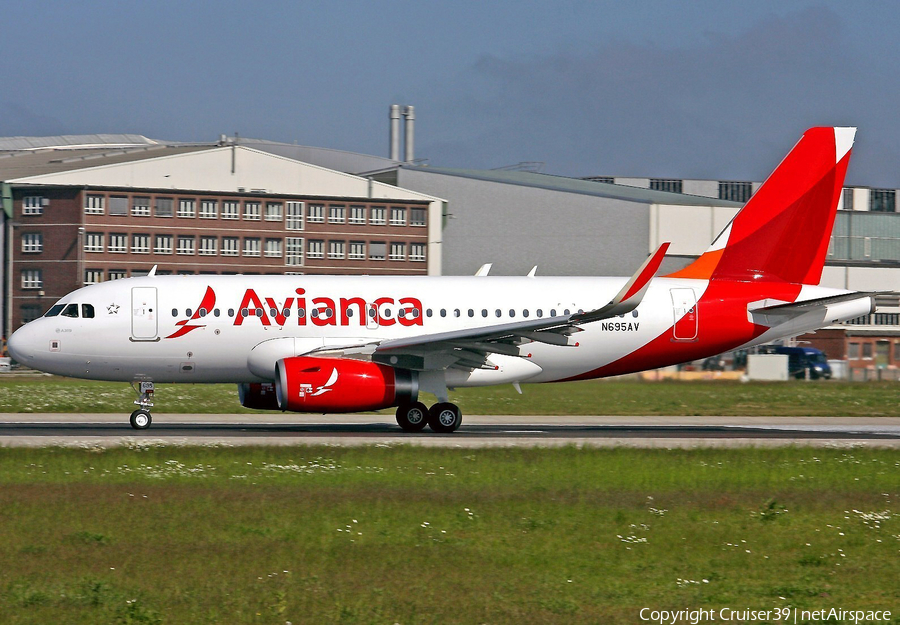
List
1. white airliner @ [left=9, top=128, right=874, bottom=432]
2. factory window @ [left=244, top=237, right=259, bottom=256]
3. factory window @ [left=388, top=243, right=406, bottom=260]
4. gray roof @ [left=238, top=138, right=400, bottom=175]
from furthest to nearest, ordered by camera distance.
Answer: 1. gray roof @ [left=238, top=138, right=400, bottom=175]
2. factory window @ [left=388, top=243, right=406, bottom=260]
3. factory window @ [left=244, top=237, right=259, bottom=256]
4. white airliner @ [left=9, top=128, right=874, bottom=432]

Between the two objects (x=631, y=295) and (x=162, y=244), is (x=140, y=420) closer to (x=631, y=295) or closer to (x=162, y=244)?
(x=631, y=295)

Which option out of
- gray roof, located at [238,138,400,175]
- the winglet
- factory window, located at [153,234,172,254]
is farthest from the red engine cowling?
gray roof, located at [238,138,400,175]

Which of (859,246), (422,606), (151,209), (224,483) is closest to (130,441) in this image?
(224,483)

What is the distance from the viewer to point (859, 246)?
4070 inches

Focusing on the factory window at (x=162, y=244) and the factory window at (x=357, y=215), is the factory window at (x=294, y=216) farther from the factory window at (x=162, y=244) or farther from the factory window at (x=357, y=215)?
the factory window at (x=162, y=244)

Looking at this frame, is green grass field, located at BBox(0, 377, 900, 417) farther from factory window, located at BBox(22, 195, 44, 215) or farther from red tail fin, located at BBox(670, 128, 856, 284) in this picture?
factory window, located at BBox(22, 195, 44, 215)

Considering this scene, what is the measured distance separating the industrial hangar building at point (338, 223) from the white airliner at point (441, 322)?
5357 centimetres

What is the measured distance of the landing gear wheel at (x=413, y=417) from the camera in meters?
27.0

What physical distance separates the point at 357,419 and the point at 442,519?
59.2ft

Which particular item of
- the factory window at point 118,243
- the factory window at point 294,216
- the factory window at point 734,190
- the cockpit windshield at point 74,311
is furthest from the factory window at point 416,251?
the cockpit windshield at point 74,311

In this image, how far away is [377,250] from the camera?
92.9m

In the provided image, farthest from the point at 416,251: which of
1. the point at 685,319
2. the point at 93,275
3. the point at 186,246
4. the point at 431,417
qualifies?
the point at 431,417

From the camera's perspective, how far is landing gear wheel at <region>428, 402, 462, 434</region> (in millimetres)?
26922

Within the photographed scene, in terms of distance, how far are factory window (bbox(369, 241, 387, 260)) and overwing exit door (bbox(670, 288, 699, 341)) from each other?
213 feet
